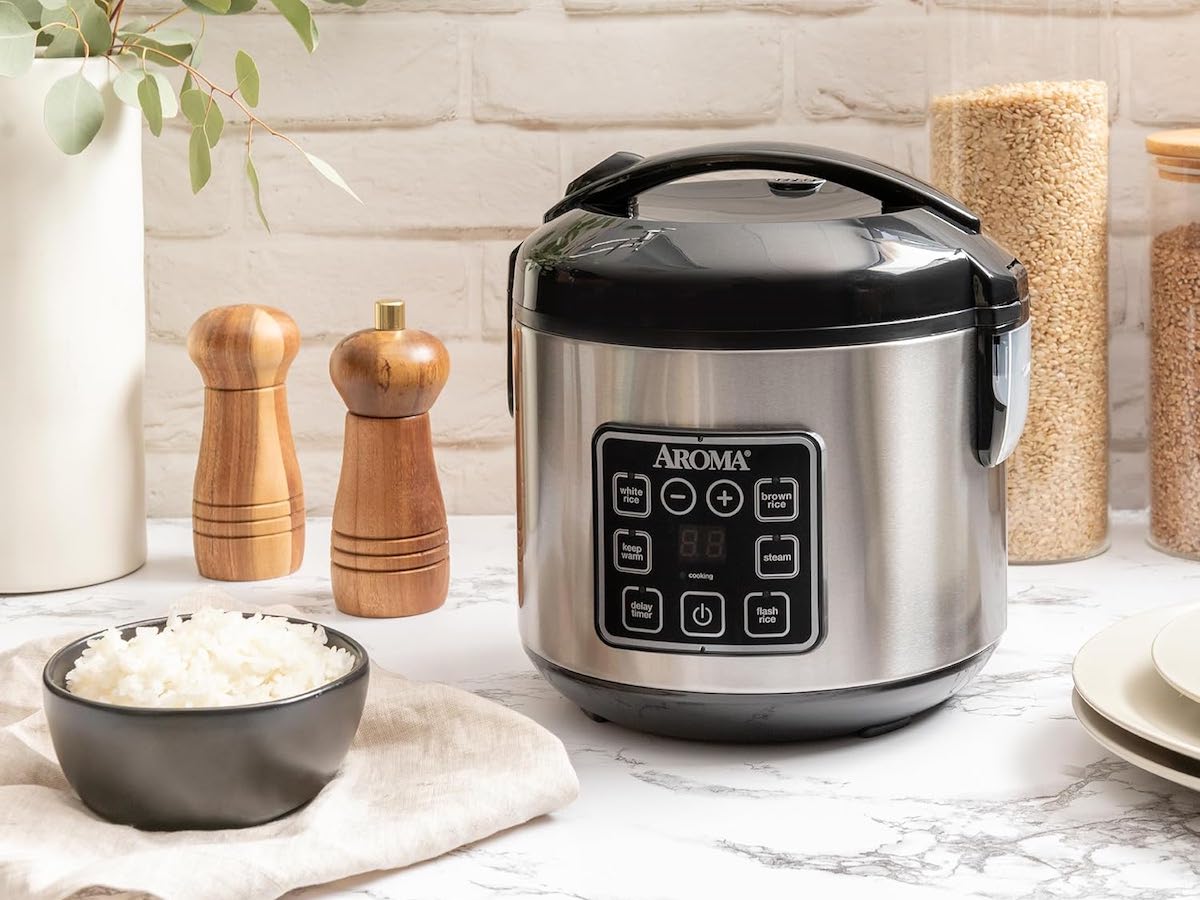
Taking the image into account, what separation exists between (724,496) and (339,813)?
0.24 m

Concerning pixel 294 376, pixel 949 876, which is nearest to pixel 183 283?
pixel 294 376

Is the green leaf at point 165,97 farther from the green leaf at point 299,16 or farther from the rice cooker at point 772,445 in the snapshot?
the rice cooker at point 772,445

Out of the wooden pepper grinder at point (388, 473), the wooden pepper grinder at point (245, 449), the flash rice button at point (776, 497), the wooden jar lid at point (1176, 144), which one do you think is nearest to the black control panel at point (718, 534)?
the flash rice button at point (776, 497)

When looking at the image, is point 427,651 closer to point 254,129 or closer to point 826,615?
point 826,615

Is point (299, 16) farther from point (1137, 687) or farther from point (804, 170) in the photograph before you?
point (1137, 687)

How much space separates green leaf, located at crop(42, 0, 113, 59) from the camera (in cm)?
103

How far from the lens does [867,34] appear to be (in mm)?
1215

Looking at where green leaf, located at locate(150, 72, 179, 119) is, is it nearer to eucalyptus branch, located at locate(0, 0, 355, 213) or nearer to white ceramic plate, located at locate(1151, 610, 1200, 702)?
eucalyptus branch, located at locate(0, 0, 355, 213)

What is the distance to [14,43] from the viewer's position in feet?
3.23

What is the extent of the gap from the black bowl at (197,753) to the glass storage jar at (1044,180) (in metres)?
0.62

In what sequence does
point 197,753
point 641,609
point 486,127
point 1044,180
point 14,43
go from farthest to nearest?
point 486,127, point 1044,180, point 14,43, point 641,609, point 197,753

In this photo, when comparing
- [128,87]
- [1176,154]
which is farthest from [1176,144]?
[128,87]

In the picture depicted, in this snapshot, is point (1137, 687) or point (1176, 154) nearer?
point (1137, 687)

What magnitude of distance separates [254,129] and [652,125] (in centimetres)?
33
